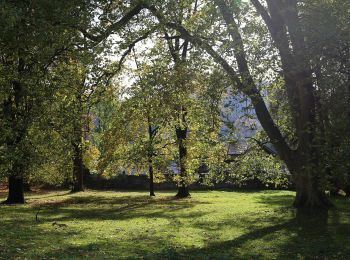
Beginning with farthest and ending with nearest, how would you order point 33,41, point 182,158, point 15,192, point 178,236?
1. point 182,158
2. point 15,192
3. point 178,236
4. point 33,41

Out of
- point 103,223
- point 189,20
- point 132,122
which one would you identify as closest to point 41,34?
point 103,223

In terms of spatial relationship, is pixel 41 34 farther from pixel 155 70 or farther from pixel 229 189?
pixel 229 189

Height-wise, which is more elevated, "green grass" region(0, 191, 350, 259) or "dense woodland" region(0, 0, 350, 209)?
"dense woodland" region(0, 0, 350, 209)

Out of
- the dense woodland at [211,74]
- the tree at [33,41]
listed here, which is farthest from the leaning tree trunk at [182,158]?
the tree at [33,41]

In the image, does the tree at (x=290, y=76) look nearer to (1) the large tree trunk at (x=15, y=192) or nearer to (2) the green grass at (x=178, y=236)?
(2) the green grass at (x=178, y=236)

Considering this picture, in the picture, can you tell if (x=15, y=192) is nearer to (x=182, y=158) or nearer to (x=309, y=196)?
(x=182, y=158)

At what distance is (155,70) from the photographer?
20312 mm

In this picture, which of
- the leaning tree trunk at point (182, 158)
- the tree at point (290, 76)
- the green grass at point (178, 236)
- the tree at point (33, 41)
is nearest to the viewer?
the tree at point (33, 41)

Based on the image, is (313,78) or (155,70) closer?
(313,78)

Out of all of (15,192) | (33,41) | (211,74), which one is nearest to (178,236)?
(211,74)

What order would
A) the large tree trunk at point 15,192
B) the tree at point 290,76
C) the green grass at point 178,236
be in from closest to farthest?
the green grass at point 178,236, the tree at point 290,76, the large tree trunk at point 15,192

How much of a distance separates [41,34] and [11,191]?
2260cm

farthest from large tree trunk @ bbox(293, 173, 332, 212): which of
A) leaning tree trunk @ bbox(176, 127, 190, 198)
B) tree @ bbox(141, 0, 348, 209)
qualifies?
leaning tree trunk @ bbox(176, 127, 190, 198)

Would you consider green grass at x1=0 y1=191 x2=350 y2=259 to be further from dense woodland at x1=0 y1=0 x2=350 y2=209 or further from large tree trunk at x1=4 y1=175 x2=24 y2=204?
large tree trunk at x1=4 y1=175 x2=24 y2=204
